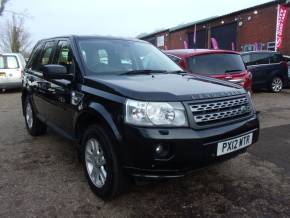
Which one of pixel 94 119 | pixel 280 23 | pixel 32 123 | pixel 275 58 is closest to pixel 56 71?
pixel 94 119

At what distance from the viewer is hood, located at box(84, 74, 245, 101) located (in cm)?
292

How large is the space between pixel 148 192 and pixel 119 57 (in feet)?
5.66

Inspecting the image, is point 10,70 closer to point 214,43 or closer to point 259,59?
point 259,59

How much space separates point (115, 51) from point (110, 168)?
173cm

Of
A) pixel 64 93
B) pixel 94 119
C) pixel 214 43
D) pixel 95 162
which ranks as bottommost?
pixel 95 162

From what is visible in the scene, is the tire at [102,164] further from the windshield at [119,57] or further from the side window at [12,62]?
the side window at [12,62]

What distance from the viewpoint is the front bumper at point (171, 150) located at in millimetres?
2775

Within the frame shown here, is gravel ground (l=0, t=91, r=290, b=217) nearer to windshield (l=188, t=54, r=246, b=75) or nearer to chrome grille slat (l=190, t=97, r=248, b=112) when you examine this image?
chrome grille slat (l=190, t=97, r=248, b=112)

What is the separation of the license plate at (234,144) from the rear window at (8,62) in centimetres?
1227

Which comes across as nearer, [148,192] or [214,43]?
[148,192]

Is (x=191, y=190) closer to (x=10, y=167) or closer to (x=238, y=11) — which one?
(x=10, y=167)

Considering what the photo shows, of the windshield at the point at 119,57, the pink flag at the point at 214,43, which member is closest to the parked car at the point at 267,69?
the windshield at the point at 119,57

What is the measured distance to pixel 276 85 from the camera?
12.6 meters

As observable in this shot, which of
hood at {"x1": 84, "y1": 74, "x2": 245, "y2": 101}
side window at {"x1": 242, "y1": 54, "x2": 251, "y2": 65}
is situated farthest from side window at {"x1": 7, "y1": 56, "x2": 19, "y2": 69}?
hood at {"x1": 84, "y1": 74, "x2": 245, "y2": 101}
